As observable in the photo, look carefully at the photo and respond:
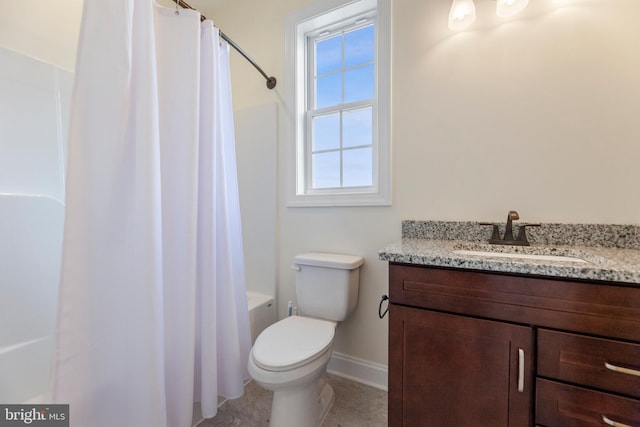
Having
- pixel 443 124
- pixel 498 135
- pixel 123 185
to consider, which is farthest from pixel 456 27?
pixel 123 185

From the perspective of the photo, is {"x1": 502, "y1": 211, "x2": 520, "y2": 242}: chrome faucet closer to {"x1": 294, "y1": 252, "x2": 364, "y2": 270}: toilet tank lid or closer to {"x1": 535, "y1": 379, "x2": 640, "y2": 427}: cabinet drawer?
{"x1": 535, "y1": 379, "x2": 640, "y2": 427}: cabinet drawer

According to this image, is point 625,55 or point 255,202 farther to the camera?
point 255,202

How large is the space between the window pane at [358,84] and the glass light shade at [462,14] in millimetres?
513

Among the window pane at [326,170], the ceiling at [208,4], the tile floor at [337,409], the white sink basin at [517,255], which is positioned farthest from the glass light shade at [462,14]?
the tile floor at [337,409]

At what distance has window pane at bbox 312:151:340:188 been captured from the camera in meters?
1.77

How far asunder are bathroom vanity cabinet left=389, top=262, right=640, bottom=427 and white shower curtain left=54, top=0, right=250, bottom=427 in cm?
89

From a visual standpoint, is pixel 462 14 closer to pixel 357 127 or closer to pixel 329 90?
pixel 357 127

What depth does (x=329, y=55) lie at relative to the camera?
6.00ft

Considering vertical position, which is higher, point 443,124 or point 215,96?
point 215,96

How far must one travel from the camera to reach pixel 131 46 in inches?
37.1

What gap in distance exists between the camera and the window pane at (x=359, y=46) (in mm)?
1663

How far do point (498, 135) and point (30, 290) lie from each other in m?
2.53

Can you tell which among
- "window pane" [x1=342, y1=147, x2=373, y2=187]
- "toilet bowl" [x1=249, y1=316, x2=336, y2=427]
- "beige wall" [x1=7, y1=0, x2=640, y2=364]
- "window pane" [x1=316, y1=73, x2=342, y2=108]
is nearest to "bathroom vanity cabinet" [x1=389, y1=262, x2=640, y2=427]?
"toilet bowl" [x1=249, y1=316, x2=336, y2=427]

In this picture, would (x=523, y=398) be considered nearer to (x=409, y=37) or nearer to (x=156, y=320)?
(x=156, y=320)
